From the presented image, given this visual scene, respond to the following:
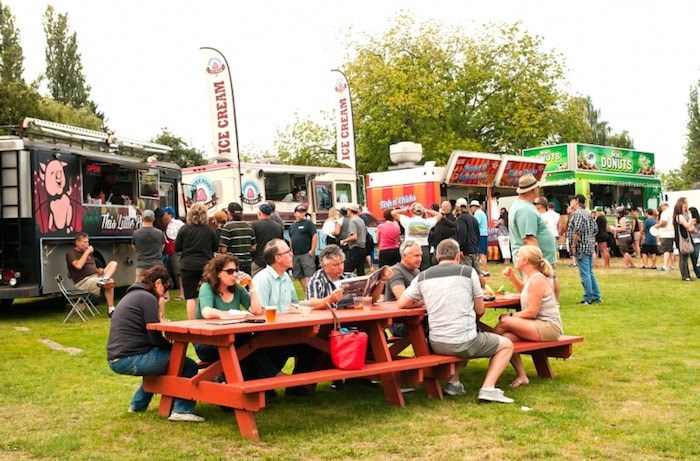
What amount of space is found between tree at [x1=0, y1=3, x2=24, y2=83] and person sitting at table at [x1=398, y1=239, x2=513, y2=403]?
1609 inches

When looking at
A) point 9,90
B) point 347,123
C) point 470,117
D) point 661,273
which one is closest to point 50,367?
point 661,273

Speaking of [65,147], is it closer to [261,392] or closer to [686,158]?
[261,392]

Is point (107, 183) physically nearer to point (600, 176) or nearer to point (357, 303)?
point (357, 303)

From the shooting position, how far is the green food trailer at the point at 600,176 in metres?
24.1

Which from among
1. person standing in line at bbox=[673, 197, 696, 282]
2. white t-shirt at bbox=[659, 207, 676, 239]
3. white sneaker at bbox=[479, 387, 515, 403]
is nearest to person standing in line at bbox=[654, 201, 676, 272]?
white t-shirt at bbox=[659, 207, 676, 239]

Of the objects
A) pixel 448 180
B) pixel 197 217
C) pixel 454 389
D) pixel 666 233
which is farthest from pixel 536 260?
pixel 448 180

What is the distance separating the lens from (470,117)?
129ft

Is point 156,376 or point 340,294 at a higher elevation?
point 340,294

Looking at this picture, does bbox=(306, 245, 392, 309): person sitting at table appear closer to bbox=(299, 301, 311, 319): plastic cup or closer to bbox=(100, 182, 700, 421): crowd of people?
bbox=(100, 182, 700, 421): crowd of people

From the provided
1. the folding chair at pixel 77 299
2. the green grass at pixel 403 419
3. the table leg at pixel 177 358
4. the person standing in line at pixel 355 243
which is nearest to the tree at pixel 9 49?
the person standing in line at pixel 355 243

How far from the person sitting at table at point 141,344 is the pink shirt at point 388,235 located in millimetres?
7830

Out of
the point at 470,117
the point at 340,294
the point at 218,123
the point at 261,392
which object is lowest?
the point at 261,392

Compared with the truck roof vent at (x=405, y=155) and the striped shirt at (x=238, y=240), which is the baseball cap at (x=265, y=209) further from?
the truck roof vent at (x=405, y=155)

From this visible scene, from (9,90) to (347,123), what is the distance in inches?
645
